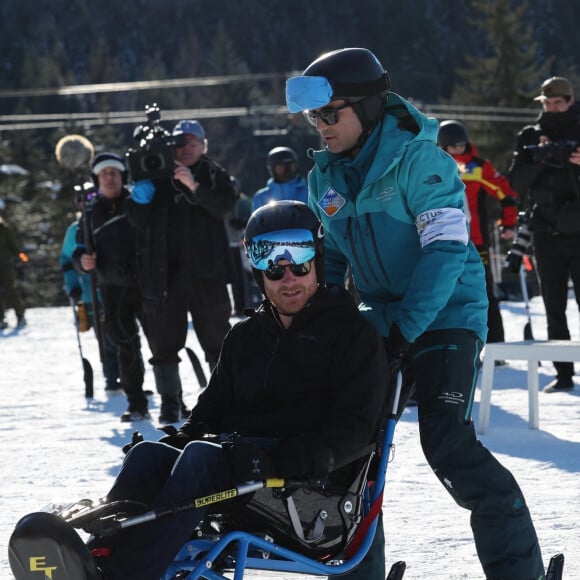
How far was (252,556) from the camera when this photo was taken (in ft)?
11.3

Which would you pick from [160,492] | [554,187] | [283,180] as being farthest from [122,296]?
[160,492]

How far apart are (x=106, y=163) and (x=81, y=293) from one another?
7.13 feet

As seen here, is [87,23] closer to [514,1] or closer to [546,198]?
[514,1]

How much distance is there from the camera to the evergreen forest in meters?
54.5

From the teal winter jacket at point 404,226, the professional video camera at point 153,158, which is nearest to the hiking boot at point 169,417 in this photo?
the professional video camera at point 153,158

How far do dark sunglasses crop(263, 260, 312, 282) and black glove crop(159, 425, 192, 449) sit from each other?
0.52 m

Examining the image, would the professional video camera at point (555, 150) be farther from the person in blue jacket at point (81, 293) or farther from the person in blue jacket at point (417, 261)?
the person in blue jacket at point (417, 261)

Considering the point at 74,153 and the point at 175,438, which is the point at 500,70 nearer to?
the point at 74,153

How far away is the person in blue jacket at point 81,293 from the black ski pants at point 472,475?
20.1 ft

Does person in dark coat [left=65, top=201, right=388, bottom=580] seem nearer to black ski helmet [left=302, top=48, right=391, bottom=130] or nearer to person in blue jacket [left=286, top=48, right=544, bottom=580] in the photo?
person in blue jacket [left=286, top=48, right=544, bottom=580]

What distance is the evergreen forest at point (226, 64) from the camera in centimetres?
5450

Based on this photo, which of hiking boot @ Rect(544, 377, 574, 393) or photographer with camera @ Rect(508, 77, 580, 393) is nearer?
photographer with camera @ Rect(508, 77, 580, 393)

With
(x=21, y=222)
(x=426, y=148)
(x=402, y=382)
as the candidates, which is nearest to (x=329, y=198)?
(x=426, y=148)

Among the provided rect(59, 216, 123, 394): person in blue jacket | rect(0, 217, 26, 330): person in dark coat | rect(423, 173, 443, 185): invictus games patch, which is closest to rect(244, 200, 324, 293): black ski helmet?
rect(423, 173, 443, 185): invictus games patch
